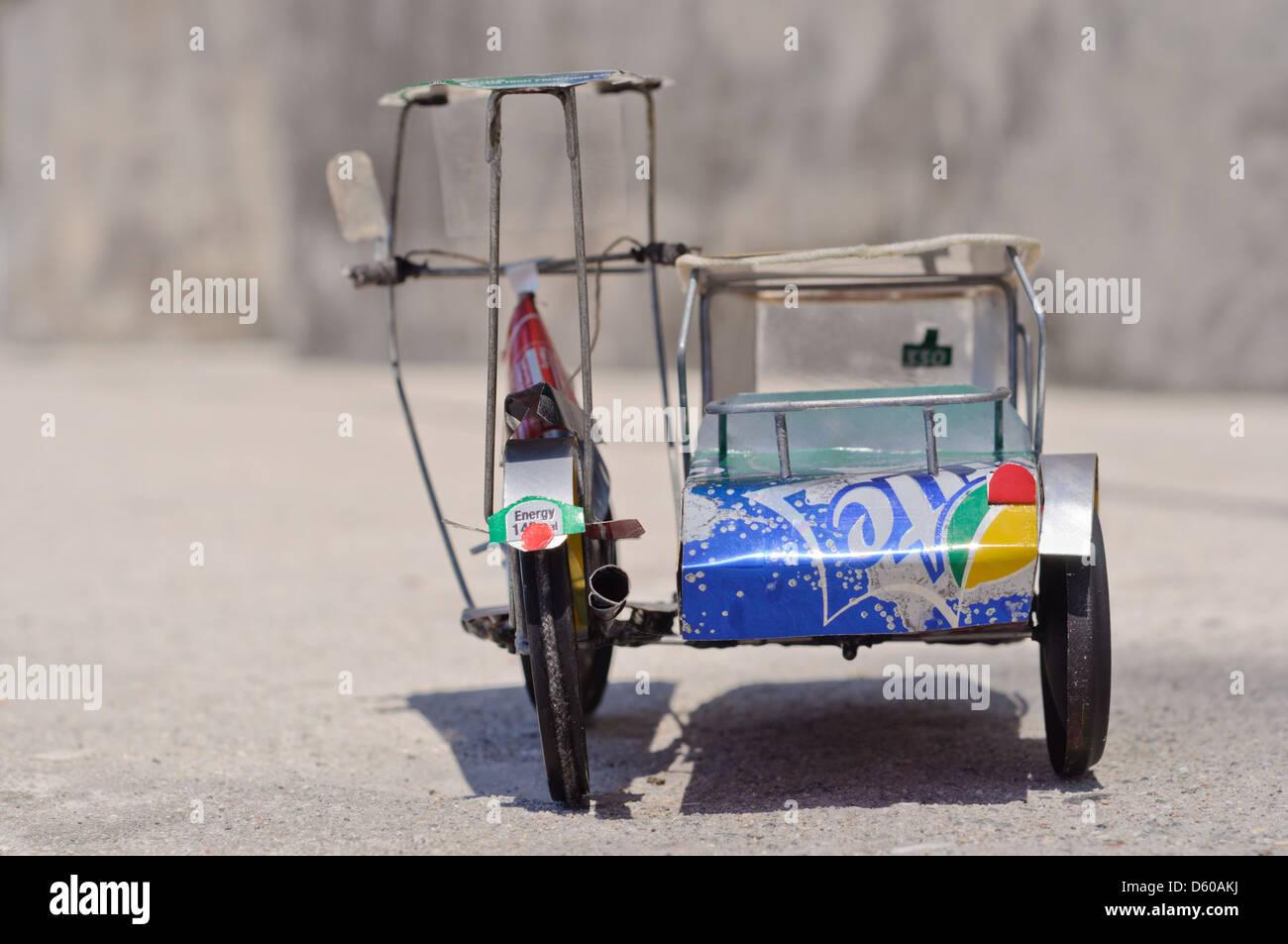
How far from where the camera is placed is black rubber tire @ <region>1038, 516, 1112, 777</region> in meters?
4.03

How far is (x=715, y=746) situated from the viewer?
5289 millimetres

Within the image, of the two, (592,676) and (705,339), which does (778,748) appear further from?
(705,339)

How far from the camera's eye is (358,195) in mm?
5008

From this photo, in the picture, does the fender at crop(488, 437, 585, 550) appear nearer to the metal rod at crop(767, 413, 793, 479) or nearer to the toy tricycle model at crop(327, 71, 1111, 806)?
the toy tricycle model at crop(327, 71, 1111, 806)

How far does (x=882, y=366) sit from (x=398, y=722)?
7.32 feet

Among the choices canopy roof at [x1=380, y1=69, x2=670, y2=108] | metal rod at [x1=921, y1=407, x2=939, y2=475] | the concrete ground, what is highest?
canopy roof at [x1=380, y1=69, x2=670, y2=108]

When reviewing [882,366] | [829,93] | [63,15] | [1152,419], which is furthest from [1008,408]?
[63,15]

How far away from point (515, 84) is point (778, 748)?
234 cm

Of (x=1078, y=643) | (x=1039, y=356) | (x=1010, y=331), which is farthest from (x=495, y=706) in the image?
(x=1039, y=356)

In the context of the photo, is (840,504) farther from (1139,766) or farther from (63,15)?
(63,15)

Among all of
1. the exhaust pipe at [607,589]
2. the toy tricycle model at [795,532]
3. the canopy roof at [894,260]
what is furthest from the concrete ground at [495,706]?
the canopy roof at [894,260]

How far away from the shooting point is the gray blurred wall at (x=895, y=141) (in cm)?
1611

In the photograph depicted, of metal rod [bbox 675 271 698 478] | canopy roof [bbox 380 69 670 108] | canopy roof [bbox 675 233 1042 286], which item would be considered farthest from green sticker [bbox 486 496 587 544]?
canopy roof [bbox 380 69 670 108]

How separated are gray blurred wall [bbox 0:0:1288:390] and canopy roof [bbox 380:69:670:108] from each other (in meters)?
0.32
